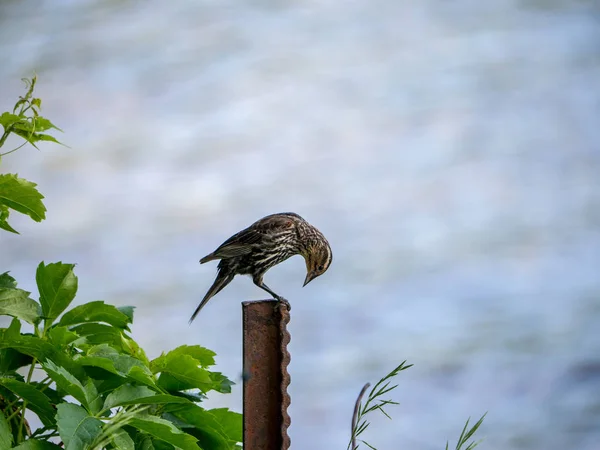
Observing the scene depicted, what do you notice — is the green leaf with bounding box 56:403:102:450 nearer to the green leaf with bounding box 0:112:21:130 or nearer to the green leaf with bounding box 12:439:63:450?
the green leaf with bounding box 12:439:63:450

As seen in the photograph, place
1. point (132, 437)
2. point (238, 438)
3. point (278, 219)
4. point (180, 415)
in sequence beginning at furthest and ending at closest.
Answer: point (278, 219) → point (238, 438) → point (180, 415) → point (132, 437)

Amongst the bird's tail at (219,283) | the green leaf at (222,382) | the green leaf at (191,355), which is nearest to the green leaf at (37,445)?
the green leaf at (191,355)

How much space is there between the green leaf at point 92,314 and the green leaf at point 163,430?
0.46 metres

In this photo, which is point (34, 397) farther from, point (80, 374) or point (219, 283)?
point (219, 283)

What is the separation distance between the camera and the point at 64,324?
2.34m

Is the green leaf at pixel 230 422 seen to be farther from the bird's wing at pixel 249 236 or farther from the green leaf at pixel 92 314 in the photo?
the bird's wing at pixel 249 236

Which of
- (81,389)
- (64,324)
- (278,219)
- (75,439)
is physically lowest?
(75,439)

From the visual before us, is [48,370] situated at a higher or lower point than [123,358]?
lower

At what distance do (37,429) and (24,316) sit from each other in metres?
0.27

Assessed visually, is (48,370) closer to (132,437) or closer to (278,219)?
(132,437)

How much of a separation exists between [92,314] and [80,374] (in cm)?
28

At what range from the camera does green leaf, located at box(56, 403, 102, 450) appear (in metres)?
1.82

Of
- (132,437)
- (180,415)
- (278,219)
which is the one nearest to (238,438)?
(180,415)

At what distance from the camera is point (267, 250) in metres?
4.49
